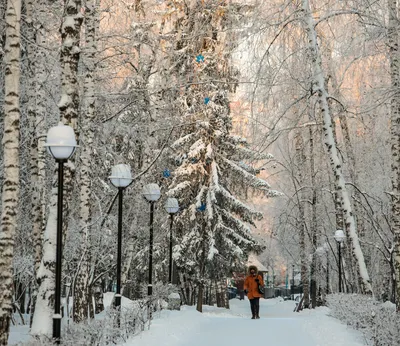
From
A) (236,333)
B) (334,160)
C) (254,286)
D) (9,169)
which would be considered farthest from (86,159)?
(254,286)

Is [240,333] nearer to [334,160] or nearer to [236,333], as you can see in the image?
[236,333]

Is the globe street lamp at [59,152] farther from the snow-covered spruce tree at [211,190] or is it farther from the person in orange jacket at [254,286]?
the snow-covered spruce tree at [211,190]

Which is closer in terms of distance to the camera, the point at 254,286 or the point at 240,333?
the point at 240,333

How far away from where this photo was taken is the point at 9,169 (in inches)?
378

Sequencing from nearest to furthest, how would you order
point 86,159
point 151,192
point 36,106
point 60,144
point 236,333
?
1. point 60,144
2. point 36,106
3. point 236,333
4. point 86,159
5. point 151,192

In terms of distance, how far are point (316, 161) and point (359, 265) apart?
19.9 metres

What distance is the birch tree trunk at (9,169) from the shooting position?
31.3ft

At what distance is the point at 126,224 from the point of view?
21234 millimetres

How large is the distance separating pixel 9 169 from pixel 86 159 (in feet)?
14.9

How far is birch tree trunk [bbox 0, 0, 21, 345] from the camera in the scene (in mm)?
9531

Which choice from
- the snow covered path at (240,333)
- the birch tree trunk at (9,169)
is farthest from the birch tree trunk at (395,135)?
the birch tree trunk at (9,169)

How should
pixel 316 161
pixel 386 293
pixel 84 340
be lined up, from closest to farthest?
pixel 84 340 → pixel 386 293 → pixel 316 161

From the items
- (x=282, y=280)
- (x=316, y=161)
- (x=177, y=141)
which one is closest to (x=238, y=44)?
(x=177, y=141)

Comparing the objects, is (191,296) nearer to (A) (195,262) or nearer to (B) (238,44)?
(A) (195,262)
